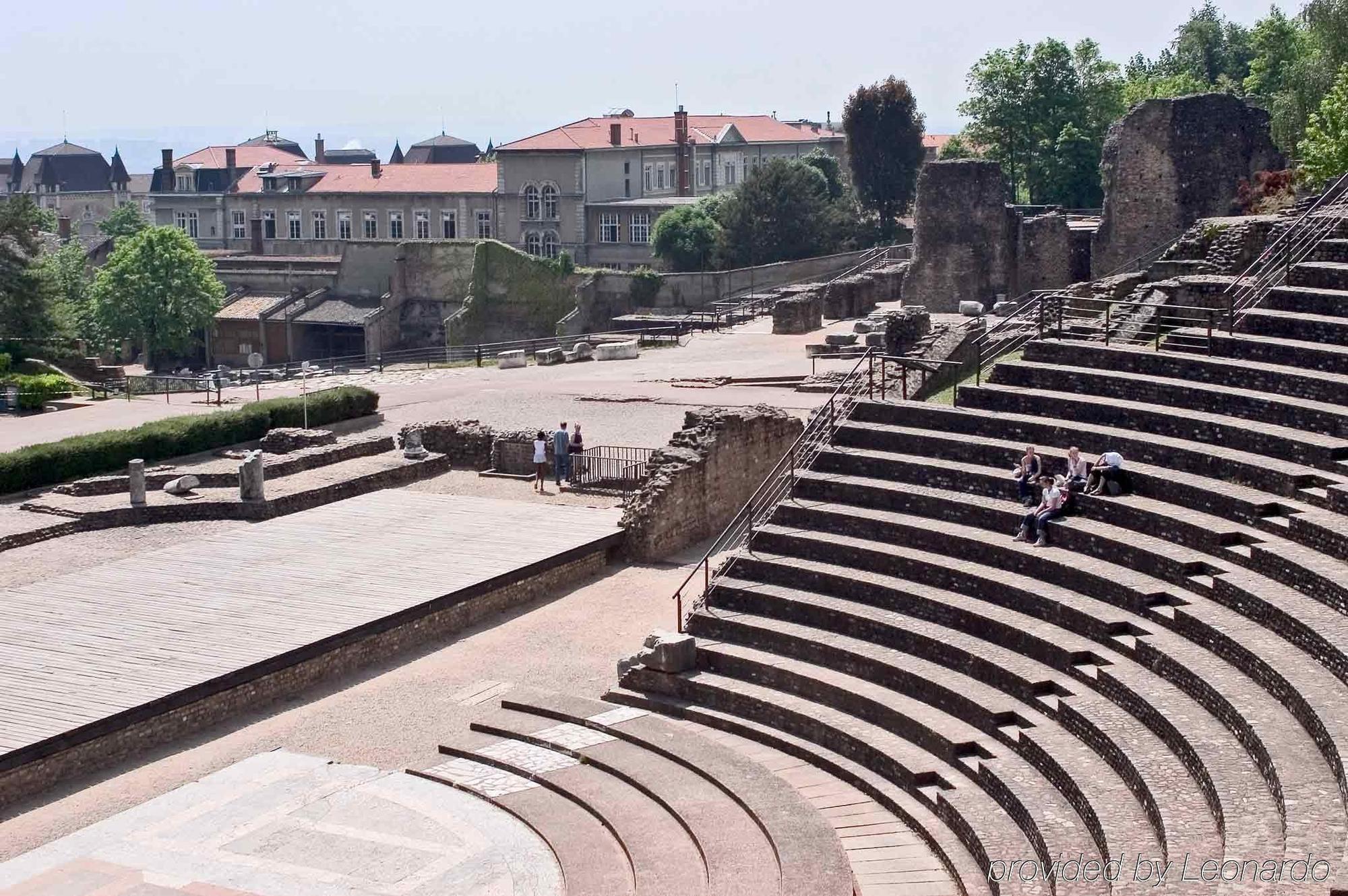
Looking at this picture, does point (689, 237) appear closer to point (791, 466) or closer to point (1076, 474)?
point (791, 466)

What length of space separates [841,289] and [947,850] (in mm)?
38112

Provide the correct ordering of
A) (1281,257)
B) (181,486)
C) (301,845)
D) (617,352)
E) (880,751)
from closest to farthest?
1. (301,845)
2. (880,751)
3. (1281,257)
4. (181,486)
5. (617,352)

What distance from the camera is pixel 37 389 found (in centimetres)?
4031

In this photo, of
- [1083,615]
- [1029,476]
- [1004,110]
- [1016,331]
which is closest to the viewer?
[1083,615]

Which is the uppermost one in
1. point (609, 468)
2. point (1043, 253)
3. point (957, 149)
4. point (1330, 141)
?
point (957, 149)

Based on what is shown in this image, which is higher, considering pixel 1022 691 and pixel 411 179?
pixel 411 179

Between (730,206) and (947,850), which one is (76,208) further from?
(947,850)

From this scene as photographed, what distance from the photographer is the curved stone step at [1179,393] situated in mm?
18297

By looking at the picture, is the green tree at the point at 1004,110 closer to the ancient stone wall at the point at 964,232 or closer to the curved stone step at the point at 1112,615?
the ancient stone wall at the point at 964,232

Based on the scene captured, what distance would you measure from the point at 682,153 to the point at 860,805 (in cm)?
5969

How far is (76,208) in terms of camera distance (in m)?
118

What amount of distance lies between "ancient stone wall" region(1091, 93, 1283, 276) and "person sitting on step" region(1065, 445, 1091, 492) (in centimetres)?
2288

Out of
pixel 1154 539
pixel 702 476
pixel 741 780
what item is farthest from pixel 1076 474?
pixel 702 476

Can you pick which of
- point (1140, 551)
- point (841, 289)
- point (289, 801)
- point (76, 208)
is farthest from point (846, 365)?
point (76, 208)
